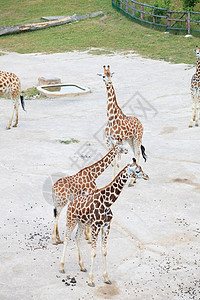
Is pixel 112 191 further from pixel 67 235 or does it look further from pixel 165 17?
pixel 165 17

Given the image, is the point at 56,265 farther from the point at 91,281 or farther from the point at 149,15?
the point at 149,15

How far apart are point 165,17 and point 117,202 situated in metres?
21.7

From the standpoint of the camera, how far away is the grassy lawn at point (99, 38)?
2592 centimetres

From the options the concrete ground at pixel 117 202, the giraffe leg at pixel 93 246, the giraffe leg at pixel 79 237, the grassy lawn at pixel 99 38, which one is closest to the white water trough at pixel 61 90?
the concrete ground at pixel 117 202

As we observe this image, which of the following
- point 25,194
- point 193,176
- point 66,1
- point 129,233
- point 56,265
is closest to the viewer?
point 56,265

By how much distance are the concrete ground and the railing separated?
9.48m

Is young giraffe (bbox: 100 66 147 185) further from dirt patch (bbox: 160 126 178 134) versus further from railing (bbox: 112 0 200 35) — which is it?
railing (bbox: 112 0 200 35)

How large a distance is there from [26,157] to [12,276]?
527 cm

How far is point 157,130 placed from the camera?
1511 centimetres

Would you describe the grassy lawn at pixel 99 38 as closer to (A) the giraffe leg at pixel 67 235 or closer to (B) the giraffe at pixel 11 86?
(B) the giraffe at pixel 11 86

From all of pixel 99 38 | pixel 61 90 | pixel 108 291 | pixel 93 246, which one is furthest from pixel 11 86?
pixel 99 38

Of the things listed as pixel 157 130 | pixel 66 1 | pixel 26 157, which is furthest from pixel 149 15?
pixel 26 157

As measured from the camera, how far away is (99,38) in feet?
98.4

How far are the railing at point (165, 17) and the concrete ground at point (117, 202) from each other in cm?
948
